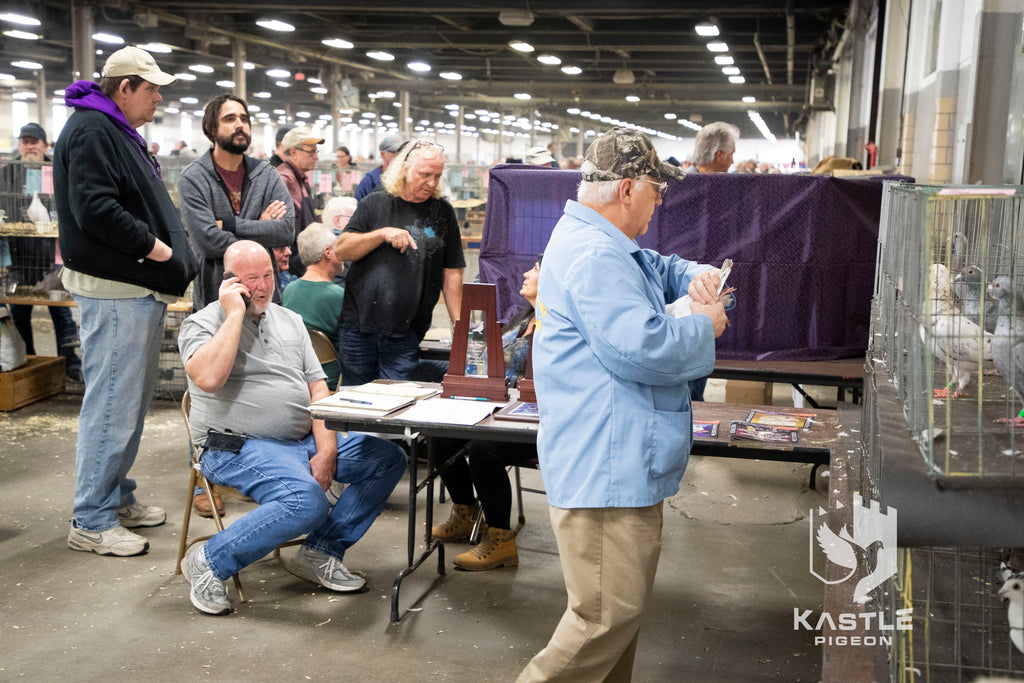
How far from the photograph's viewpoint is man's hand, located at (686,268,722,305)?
2199 mm

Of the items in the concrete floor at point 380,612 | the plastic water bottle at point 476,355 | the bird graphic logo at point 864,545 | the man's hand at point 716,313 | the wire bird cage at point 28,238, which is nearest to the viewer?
the bird graphic logo at point 864,545

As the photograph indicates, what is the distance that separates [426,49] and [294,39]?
283cm

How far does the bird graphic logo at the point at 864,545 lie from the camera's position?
176cm

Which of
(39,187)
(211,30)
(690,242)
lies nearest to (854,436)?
(690,242)

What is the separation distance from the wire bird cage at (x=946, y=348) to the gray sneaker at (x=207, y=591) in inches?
92.3

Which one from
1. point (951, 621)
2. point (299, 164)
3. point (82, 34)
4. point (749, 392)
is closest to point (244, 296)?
point (951, 621)

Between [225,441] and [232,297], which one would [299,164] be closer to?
[232,297]

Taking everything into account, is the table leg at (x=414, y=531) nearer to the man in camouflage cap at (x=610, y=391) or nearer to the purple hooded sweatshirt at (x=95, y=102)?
the man in camouflage cap at (x=610, y=391)

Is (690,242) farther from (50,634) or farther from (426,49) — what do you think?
(426,49)

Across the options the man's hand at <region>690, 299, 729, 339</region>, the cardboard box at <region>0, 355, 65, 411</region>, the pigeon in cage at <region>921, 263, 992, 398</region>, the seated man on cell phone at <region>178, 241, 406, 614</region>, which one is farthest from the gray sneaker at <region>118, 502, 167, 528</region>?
the pigeon in cage at <region>921, 263, 992, 398</region>

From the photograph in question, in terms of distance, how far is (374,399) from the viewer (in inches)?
139

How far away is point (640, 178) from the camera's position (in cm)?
219

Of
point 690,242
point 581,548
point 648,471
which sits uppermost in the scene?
point 690,242

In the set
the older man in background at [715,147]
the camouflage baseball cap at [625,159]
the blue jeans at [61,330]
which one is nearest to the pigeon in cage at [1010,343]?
the camouflage baseball cap at [625,159]
